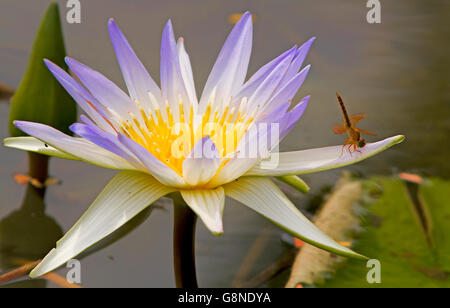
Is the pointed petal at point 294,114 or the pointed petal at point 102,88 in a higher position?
the pointed petal at point 102,88

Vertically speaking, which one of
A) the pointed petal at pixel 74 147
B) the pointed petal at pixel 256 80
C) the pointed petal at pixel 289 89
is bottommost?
the pointed petal at pixel 74 147

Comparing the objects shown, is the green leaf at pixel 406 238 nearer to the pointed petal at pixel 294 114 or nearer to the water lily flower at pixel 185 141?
the water lily flower at pixel 185 141

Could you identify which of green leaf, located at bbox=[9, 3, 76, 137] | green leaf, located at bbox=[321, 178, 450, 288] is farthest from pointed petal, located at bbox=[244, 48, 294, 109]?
green leaf, located at bbox=[9, 3, 76, 137]

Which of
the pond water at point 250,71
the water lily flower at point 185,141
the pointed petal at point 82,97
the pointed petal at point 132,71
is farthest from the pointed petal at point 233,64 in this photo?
the pond water at point 250,71

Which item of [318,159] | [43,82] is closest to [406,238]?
[318,159]

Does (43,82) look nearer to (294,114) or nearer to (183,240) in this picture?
(183,240)
